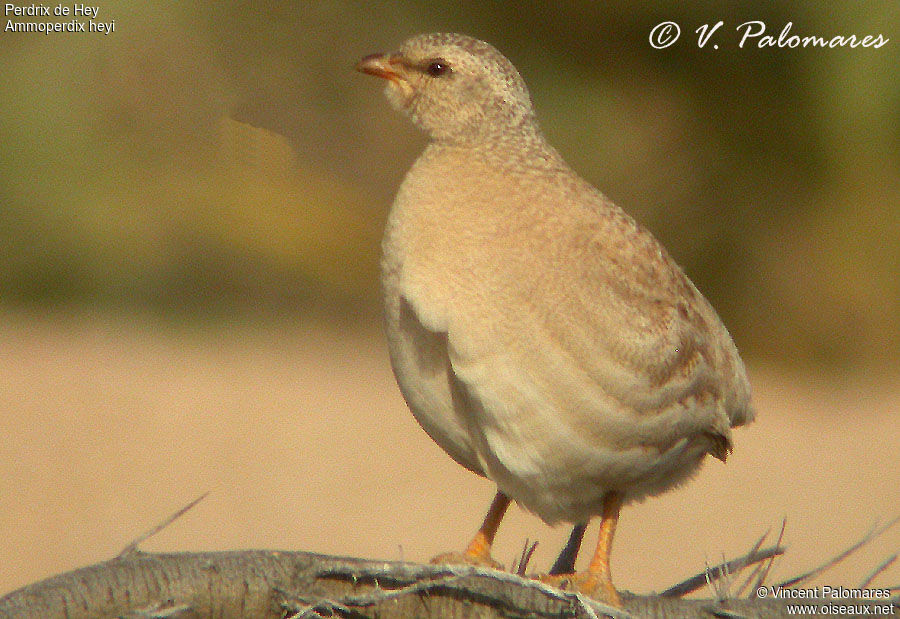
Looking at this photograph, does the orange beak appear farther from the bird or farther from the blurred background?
the blurred background

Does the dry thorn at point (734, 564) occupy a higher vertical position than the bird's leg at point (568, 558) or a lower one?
lower

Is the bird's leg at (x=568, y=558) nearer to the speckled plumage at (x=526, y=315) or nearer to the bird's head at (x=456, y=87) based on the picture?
the speckled plumage at (x=526, y=315)

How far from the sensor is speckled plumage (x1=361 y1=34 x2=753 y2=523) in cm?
199

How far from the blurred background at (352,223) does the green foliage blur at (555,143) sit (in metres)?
0.01

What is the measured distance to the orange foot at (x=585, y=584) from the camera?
6.61 feet

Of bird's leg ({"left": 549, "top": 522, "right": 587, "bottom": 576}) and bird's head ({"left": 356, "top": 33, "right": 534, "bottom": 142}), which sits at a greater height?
bird's head ({"left": 356, "top": 33, "right": 534, "bottom": 142})

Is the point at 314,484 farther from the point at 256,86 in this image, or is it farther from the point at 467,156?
the point at 467,156

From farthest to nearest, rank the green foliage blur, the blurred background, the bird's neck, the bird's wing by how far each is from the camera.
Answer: the green foliage blur → the blurred background → the bird's neck → the bird's wing

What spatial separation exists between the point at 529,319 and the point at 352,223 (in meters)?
4.27

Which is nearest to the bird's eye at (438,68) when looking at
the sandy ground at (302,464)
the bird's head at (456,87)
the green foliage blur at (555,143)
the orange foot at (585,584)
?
the bird's head at (456,87)

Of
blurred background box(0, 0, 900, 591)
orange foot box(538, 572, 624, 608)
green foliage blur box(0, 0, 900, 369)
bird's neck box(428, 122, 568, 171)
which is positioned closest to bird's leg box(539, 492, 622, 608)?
orange foot box(538, 572, 624, 608)

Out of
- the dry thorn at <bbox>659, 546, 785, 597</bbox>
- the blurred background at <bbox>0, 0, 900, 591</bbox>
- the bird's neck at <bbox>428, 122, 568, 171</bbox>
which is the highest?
the blurred background at <bbox>0, 0, 900, 591</bbox>

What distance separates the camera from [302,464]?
17.8 feet

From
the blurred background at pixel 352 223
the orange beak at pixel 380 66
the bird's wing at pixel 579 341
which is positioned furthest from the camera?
the blurred background at pixel 352 223
